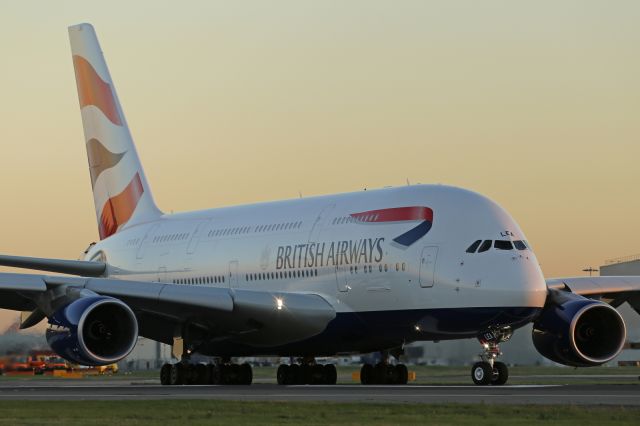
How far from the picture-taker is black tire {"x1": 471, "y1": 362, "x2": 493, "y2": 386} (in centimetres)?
2627

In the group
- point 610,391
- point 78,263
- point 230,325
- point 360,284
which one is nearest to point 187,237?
point 78,263

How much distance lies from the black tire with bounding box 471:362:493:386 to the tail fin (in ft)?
51.4

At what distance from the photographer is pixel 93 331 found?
2727cm

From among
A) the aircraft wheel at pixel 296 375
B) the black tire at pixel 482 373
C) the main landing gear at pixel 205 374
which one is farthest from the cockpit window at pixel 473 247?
the main landing gear at pixel 205 374

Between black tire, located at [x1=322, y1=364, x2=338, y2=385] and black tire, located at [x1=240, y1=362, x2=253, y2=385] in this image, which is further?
black tire, located at [x1=240, y1=362, x2=253, y2=385]

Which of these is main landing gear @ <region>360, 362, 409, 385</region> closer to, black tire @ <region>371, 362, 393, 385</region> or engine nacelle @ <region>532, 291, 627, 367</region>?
black tire @ <region>371, 362, 393, 385</region>

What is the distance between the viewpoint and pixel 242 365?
3275 centimetres

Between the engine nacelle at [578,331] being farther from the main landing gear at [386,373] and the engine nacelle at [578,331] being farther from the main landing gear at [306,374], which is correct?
the main landing gear at [306,374]

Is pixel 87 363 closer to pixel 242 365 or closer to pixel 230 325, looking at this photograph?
pixel 230 325

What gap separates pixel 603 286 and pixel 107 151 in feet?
56.3

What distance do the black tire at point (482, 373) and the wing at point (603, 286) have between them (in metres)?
3.88

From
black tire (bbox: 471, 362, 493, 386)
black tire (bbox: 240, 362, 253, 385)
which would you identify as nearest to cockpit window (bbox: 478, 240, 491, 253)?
black tire (bbox: 471, 362, 493, 386)

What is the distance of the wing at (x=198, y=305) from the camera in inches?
1077

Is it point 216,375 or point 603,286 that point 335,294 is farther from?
point 603,286
